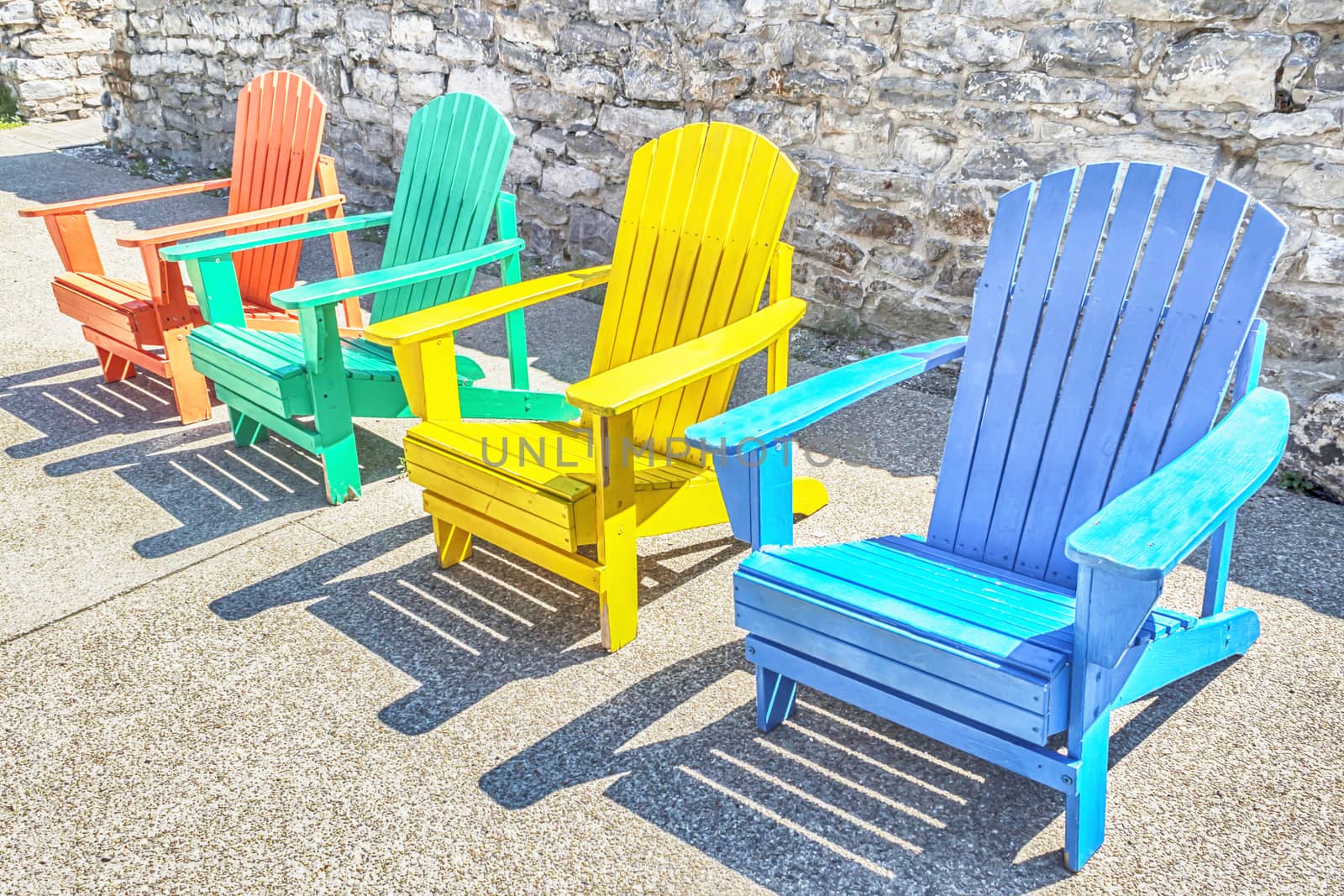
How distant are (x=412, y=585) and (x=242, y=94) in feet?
7.26

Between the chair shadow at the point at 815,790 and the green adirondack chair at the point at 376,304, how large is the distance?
3.67 ft

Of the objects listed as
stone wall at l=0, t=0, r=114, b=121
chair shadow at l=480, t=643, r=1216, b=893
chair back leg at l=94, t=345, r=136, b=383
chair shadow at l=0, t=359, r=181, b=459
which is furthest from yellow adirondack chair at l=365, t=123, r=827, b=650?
stone wall at l=0, t=0, r=114, b=121

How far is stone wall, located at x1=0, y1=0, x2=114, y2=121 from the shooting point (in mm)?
7688

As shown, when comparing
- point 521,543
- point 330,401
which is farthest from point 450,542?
point 330,401

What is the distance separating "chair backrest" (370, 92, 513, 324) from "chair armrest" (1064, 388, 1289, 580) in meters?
2.02

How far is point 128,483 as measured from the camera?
10.0ft

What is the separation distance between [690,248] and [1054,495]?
106 cm

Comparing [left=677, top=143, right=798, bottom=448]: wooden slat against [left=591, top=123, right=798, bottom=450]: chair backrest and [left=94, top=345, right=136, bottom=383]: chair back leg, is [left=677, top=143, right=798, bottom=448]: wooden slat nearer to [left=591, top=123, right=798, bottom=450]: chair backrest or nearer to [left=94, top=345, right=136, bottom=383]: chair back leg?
[left=591, top=123, right=798, bottom=450]: chair backrest

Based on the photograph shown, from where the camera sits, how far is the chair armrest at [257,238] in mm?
2916

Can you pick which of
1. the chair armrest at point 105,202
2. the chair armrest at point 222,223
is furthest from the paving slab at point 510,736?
the chair armrest at point 105,202

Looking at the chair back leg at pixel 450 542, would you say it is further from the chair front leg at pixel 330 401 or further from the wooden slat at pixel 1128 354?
the wooden slat at pixel 1128 354

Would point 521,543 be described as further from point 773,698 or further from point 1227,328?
point 1227,328

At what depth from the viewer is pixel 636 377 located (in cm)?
204

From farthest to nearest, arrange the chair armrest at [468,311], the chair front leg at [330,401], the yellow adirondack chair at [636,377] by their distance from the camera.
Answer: the chair front leg at [330,401] < the chair armrest at [468,311] < the yellow adirondack chair at [636,377]
